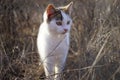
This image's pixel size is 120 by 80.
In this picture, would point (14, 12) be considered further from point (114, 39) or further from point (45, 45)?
point (114, 39)

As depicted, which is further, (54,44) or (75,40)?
(75,40)

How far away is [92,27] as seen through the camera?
4531 mm

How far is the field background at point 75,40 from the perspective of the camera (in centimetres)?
348

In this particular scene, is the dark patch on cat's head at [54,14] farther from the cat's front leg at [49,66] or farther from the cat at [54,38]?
the cat's front leg at [49,66]

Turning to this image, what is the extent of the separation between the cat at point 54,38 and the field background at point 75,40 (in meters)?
0.12

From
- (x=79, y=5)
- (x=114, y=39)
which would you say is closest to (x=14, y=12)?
(x=79, y=5)

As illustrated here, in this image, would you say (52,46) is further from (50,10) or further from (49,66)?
(50,10)

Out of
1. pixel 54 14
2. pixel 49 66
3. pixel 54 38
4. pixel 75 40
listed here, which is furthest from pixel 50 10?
pixel 75 40

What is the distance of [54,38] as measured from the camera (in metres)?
3.99

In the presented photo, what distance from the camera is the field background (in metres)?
3.48

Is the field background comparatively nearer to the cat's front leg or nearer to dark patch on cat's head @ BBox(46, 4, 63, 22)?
the cat's front leg

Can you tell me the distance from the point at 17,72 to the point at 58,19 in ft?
2.33

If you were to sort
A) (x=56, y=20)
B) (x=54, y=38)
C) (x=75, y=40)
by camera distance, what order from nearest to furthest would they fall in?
1. (x=56, y=20)
2. (x=54, y=38)
3. (x=75, y=40)

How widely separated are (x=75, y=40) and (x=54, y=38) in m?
0.58
